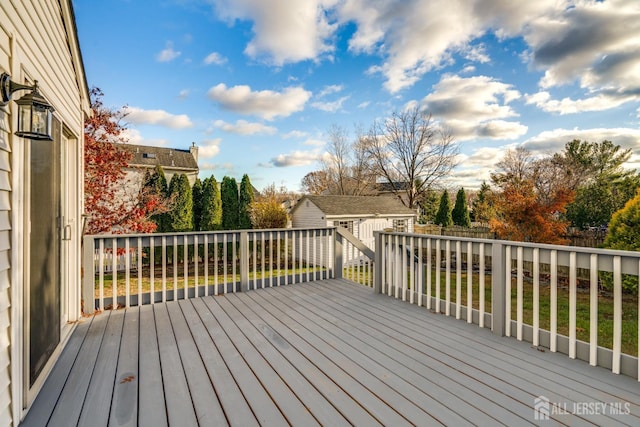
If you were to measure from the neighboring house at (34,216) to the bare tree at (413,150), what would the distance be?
19.2 m

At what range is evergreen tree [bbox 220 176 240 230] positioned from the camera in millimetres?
13412

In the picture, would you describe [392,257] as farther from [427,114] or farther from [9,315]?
[427,114]

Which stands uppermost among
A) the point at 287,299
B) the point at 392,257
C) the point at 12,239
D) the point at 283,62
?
the point at 283,62

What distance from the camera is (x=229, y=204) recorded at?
13.5m

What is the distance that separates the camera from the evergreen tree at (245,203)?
13.6 m

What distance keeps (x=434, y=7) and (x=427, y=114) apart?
13.9m

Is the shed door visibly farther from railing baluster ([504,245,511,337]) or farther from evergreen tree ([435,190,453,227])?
evergreen tree ([435,190,453,227])

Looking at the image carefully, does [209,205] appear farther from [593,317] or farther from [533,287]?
[593,317]

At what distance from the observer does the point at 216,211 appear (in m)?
13.0

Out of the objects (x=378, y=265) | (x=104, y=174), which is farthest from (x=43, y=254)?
(x=104, y=174)

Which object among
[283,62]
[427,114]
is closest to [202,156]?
[283,62]

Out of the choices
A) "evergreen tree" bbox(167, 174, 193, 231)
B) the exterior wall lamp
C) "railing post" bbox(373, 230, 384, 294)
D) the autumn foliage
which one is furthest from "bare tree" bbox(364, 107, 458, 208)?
the exterior wall lamp

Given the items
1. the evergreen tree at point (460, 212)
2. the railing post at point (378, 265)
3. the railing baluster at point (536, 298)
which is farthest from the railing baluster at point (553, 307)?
the evergreen tree at point (460, 212)

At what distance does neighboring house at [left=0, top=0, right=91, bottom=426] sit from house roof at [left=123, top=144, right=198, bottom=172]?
18.4 metres
